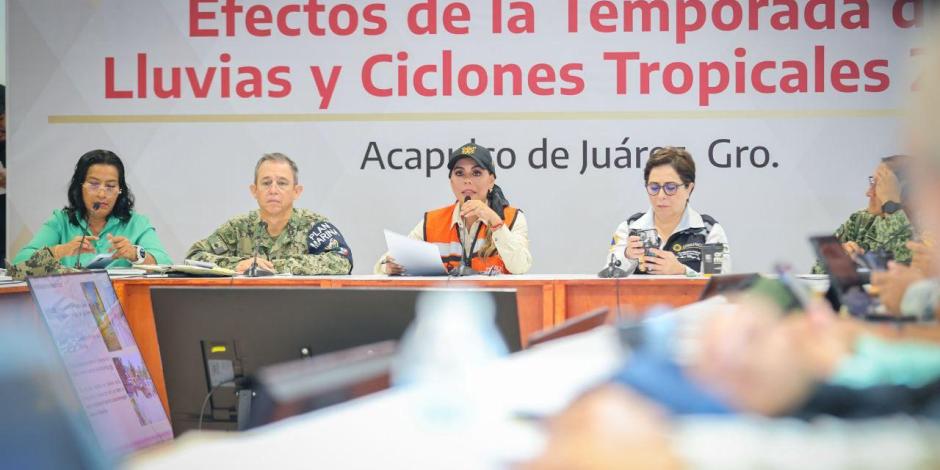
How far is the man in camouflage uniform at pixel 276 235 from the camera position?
4.27 metres

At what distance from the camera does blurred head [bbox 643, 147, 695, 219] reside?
4207 millimetres

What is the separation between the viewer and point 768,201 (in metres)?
5.55

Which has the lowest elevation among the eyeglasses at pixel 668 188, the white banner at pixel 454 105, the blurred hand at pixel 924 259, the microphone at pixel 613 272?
the microphone at pixel 613 272

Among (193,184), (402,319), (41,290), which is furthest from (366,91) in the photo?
(402,319)

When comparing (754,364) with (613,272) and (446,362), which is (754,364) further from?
(613,272)

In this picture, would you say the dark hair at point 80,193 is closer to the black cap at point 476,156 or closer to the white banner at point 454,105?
the white banner at point 454,105

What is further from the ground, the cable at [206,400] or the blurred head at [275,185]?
the blurred head at [275,185]

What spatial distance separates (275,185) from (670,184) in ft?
6.56

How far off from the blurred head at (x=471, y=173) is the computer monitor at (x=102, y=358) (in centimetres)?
225

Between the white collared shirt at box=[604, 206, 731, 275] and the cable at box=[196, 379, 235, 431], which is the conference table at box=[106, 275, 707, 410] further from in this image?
the cable at box=[196, 379, 235, 431]

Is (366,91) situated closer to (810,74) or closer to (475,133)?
(475,133)

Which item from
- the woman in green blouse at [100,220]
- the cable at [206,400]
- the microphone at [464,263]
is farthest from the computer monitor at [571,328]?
the woman in green blouse at [100,220]

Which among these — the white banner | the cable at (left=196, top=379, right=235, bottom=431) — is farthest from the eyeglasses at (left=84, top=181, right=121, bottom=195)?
the cable at (left=196, top=379, right=235, bottom=431)

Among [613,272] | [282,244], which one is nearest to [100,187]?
[282,244]
